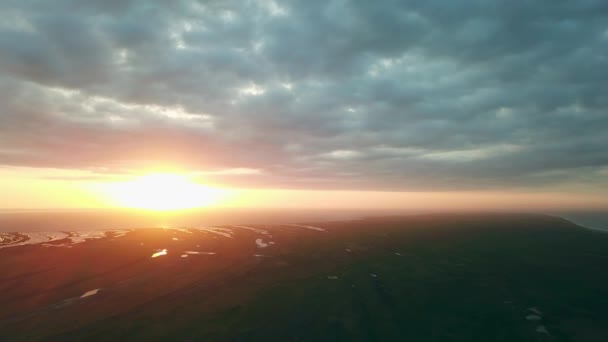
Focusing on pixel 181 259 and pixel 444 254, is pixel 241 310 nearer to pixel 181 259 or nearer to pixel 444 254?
pixel 181 259

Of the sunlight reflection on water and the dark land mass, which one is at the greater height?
the dark land mass

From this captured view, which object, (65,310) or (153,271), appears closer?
(65,310)

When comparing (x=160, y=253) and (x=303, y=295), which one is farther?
(x=160, y=253)

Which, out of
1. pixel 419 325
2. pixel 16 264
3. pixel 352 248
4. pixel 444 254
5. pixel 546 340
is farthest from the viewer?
pixel 352 248

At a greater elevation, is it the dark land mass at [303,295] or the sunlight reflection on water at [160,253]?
the dark land mass at [303,295]

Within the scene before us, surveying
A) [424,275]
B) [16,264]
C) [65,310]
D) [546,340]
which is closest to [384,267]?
[424,275]

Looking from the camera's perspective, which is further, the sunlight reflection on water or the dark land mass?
the sunlight reflection on water

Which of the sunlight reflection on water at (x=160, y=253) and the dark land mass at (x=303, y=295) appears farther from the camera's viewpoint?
the sunlight reflection on water at (x=160, y=253)

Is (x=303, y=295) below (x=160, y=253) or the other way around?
the other way around
